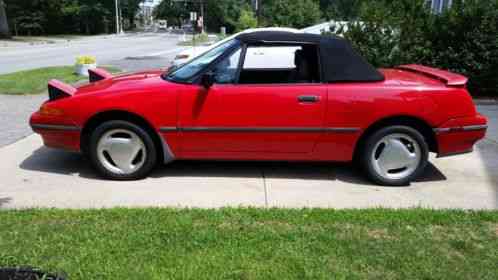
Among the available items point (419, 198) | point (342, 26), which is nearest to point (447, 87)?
point (419, 198)

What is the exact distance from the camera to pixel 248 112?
4.43 meters

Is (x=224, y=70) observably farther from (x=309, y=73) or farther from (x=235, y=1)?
(x=235, y=1)

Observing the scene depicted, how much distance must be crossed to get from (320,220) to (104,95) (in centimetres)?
250

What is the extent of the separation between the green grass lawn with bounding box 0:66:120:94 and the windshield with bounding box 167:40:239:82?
6.58 m

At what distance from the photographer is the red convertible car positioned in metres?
4.41

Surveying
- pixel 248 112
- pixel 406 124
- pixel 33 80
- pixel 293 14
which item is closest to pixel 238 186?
pixel 248 112

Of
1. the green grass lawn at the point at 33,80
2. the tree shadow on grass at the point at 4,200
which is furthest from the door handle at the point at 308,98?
the green grass lawn at the point at 33,80

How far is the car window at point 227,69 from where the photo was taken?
4.48 meters

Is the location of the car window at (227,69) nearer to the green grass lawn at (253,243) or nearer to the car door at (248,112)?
the car door at (248,112)

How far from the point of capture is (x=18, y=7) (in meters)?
48.7

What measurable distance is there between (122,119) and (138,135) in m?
0.24

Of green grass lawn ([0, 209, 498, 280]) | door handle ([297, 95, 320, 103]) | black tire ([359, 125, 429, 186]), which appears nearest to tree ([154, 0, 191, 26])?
door handle ([297, 95, 320, 103])

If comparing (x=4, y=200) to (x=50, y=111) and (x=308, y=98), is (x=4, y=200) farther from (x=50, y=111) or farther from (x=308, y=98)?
(x=308, y=98)

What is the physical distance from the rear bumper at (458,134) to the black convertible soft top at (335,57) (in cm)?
85
